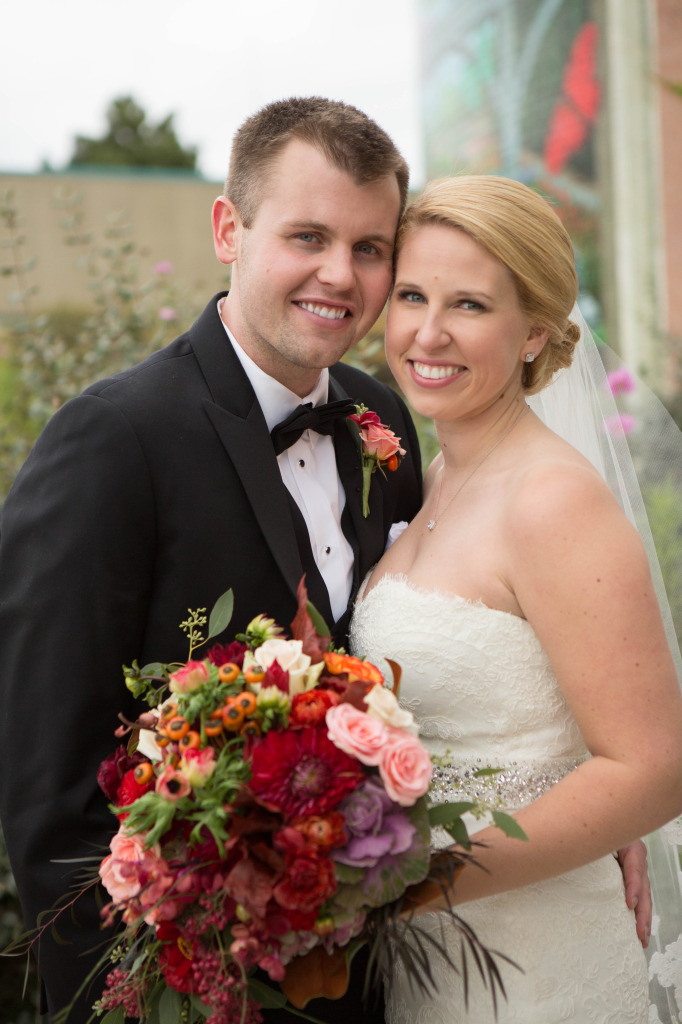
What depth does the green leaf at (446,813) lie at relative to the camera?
6.01 ft

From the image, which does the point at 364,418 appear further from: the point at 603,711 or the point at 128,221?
the point at 128,221

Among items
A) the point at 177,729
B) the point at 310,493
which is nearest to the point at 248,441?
the point at 310,493

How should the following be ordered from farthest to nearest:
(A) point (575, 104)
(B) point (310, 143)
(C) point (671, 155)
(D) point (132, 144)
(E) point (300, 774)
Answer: (D) point (132, 144) < (A) point (575, 104) < (C) point (671, 155) < (B) point (310, 143) < (E) point (300, 774)

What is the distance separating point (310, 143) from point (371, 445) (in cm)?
90

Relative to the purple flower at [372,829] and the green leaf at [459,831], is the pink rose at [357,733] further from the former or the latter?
the green leaf at [459,831]

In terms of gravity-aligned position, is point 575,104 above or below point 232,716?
above

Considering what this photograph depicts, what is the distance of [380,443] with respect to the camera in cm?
290

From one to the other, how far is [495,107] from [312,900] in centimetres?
1717

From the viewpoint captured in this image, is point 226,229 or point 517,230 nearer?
point 517,230

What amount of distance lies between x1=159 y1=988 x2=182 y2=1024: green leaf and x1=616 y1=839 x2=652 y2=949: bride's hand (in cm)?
129

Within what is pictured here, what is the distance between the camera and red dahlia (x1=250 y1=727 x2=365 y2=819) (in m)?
1.69

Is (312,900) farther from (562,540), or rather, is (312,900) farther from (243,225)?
(243,225)

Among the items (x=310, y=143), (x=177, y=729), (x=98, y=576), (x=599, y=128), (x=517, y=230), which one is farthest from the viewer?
(x=599, y=128)

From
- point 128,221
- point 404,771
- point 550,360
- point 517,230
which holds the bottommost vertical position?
point 128,221
